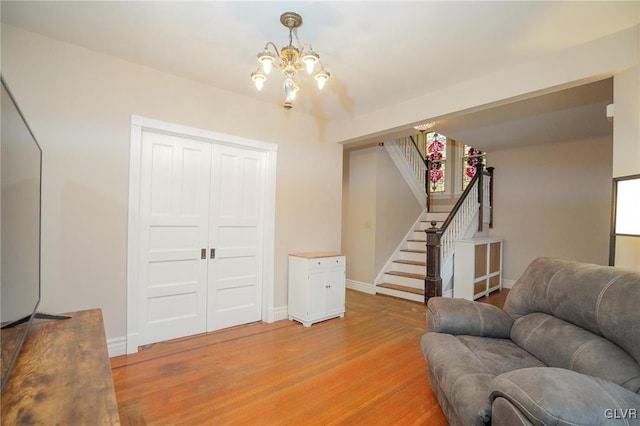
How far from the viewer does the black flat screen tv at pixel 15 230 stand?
1.11 metres

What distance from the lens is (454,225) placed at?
4.98 m

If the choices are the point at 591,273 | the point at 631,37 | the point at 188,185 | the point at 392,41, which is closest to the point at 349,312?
the point at 188,185

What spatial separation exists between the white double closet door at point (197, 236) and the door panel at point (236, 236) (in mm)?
11

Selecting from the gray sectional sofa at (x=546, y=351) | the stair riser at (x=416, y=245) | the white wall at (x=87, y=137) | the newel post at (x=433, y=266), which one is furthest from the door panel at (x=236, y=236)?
the stair riser at (x=416, y=245)

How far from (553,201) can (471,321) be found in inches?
175

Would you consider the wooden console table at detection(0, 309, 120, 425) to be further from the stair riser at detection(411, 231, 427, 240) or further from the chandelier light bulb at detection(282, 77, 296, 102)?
the stair riser at detection(411, 231, 427, 240)

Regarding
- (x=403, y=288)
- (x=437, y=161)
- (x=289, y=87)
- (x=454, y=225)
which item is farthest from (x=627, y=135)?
(x=437, y=161)

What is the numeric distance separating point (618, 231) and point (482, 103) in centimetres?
156

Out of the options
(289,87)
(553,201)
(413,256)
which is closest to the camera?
(289,87)

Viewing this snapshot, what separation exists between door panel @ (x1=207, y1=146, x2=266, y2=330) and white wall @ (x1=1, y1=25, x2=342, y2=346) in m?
0.55

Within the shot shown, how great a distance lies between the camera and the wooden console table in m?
0.99

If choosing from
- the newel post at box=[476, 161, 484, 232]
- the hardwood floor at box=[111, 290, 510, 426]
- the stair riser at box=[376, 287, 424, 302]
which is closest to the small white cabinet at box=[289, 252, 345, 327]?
the hardwood floor at box=[111, 290, 510, 426]

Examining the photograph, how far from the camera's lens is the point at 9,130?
118cm

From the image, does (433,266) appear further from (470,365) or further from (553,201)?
(470,365)
